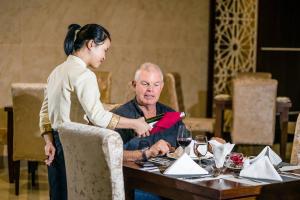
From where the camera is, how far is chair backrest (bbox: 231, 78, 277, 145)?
279 inches

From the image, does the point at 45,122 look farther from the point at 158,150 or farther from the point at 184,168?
the point at 184,168

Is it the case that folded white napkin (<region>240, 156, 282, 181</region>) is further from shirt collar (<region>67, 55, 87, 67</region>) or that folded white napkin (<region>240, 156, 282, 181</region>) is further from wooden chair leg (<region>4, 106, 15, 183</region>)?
wooden chair leg (<region>4, 106, 15, 183</region>)

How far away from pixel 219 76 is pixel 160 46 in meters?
0.97

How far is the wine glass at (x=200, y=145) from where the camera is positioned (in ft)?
11.4

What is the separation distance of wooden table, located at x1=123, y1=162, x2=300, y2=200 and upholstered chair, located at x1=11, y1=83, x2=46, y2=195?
286 cm

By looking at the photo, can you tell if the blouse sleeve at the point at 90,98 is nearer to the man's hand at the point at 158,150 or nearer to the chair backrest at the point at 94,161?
the man's hand at the point at 158,150

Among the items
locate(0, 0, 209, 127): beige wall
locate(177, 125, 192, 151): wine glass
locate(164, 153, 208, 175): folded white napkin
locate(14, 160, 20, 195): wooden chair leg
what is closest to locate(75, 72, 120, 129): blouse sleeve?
locate(177, 125, 192, 151): wine glass

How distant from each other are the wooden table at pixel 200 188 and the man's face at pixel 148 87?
68 cm

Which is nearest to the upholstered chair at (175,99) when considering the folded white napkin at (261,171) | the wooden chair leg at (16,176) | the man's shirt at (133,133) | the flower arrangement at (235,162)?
the wooden chair leg at (16,176)

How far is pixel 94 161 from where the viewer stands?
299 cm

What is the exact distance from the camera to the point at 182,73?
9062 millimetres

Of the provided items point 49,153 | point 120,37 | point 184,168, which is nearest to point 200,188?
point 184,168

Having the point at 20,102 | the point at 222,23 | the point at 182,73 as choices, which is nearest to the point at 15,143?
the point at 20,102

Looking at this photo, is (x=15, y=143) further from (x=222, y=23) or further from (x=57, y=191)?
(x=222, y=23)
